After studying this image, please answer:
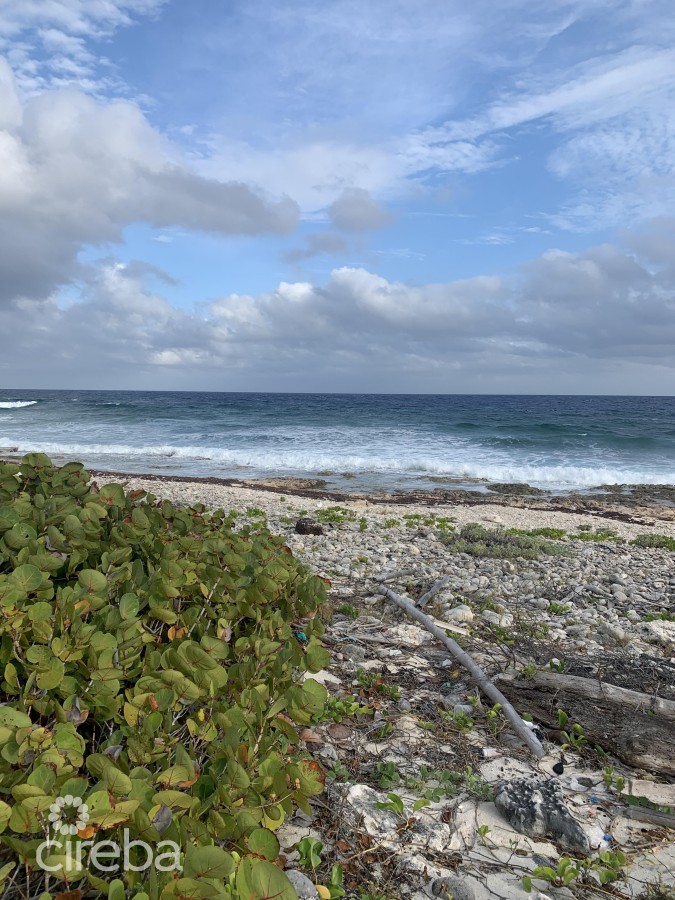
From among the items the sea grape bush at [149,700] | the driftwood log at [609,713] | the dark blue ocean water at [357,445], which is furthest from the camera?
the dark blue ocean water at [357,445]

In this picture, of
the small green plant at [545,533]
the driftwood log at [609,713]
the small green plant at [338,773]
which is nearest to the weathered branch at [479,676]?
the driftwood log at [609,713]

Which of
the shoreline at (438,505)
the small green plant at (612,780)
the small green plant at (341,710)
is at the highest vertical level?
the small green plant at (341,710)

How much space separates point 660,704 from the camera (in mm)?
3346

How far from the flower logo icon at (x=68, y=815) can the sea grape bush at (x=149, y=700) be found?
14mm

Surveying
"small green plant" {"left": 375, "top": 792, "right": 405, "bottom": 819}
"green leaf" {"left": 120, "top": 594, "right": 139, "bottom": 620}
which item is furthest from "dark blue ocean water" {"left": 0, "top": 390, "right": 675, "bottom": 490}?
"green leaf" {"left": 120, "top": 594, "right": 139, "bottom": 620}

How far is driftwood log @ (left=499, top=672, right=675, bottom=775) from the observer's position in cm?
293

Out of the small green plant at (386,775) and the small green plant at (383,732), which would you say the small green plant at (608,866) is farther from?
the small green plant at (383,732)

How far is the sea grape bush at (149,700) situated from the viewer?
53.2 inches

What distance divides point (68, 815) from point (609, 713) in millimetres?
3002

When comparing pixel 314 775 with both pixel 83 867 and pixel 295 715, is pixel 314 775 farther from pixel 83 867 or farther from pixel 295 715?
pixel 83 867

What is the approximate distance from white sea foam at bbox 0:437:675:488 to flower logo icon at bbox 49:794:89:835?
A: 23.0m

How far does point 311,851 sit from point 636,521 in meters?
15.9

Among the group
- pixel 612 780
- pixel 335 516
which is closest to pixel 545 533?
pixel 335 516

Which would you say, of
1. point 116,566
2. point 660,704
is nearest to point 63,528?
point 116,566
